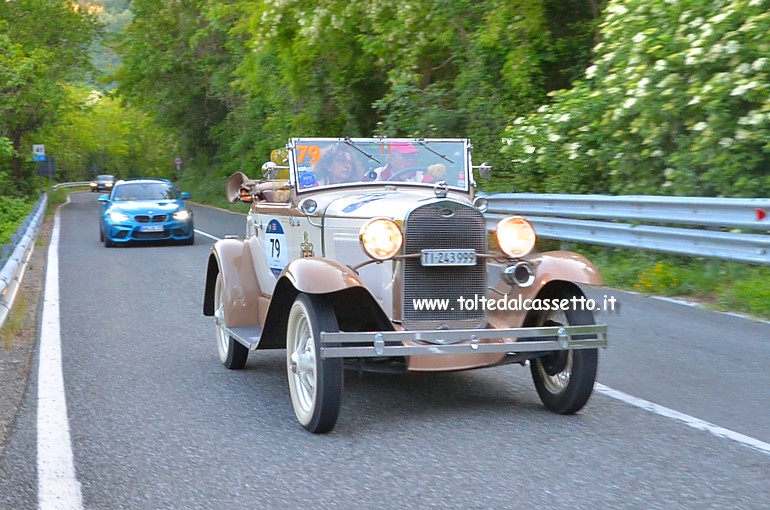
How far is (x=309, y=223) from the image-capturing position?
6.69 metres

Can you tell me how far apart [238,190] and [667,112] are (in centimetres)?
713

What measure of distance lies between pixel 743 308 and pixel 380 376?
4522 mm

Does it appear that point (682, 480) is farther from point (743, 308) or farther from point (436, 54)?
point (436, 54)

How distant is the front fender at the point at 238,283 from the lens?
7559mm

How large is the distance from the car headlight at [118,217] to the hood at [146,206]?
0.43ft

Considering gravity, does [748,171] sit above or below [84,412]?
above

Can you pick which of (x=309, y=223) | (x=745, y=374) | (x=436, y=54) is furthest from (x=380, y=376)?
(x=436, y=54)

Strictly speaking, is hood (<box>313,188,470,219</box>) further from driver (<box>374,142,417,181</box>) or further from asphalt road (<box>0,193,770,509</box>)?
asphalt road (<box>0,193,770,509</box>)

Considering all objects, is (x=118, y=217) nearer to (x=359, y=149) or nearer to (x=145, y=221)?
(x=145, y=221)

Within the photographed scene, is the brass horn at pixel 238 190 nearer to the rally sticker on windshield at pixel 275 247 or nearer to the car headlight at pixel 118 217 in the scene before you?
the rally sticker on windshield at pixel 275 247

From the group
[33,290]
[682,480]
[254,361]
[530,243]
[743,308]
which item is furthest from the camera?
[33,290]

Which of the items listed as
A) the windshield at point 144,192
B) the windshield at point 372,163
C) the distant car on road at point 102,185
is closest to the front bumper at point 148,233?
the windshield at point 144,192

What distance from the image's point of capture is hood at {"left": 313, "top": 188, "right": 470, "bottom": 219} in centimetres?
612

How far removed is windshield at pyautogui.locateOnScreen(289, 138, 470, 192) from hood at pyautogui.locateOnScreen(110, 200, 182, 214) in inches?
564
